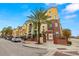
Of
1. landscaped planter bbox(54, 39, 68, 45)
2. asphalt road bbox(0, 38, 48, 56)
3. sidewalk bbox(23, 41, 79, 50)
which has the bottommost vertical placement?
asphalt road bbox(0, 38, 48, 56)

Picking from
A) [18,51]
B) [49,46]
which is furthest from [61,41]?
[18,51]

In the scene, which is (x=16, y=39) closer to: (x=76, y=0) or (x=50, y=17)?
(x=50, y=17)

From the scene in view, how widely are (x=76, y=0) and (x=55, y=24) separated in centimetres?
230

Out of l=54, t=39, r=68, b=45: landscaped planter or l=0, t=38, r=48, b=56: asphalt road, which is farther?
l=54, t=39, r=68, b=45: landscaped planter

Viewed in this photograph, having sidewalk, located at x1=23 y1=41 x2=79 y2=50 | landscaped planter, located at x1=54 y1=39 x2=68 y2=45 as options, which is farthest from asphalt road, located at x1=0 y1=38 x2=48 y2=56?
landscaped planter, located at x1=54 y1=39 x2=68 y2=45

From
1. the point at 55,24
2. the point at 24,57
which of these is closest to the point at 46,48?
the point at 55,24

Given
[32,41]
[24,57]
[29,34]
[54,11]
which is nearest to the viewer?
[24,57]

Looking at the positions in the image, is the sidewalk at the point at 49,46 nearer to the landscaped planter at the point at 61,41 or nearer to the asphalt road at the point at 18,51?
the landscaped planter at the point at 61,41

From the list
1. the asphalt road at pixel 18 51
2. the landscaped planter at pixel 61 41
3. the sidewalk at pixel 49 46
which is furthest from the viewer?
the landscaped planter at pixel 61 41

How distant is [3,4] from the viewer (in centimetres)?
1442

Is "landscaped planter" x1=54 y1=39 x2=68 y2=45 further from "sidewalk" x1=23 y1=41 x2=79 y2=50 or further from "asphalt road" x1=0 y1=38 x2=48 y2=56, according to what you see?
"asphalt road" x1=0 y1=38 x2=48 y2=56

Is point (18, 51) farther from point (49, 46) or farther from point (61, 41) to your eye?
point (61, 41)

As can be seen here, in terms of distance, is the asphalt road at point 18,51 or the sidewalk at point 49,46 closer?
the asphalt road at point 18,51

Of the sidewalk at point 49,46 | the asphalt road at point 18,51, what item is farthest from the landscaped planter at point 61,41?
the asphalt road at point 18,51
